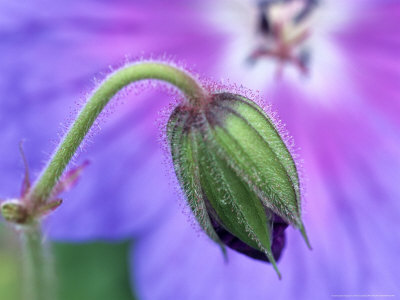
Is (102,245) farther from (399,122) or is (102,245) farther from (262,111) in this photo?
(262,111)

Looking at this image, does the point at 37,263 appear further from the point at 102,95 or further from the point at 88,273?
the point at 88,273

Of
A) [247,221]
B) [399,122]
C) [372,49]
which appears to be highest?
[372,49]

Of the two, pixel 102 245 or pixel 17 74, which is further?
pixel 102 245

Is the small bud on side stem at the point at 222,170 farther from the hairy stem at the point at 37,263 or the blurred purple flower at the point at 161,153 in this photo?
the blurred purple flower at the point at 161,153

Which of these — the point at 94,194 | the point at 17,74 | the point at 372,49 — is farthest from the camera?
the point at 372,49

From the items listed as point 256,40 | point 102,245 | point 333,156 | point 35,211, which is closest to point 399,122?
point 333,156

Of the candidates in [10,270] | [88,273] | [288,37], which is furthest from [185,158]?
[10,270]

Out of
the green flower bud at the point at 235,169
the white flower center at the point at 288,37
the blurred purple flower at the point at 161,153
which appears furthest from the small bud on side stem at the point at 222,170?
the white flower center at the point at 288,37
